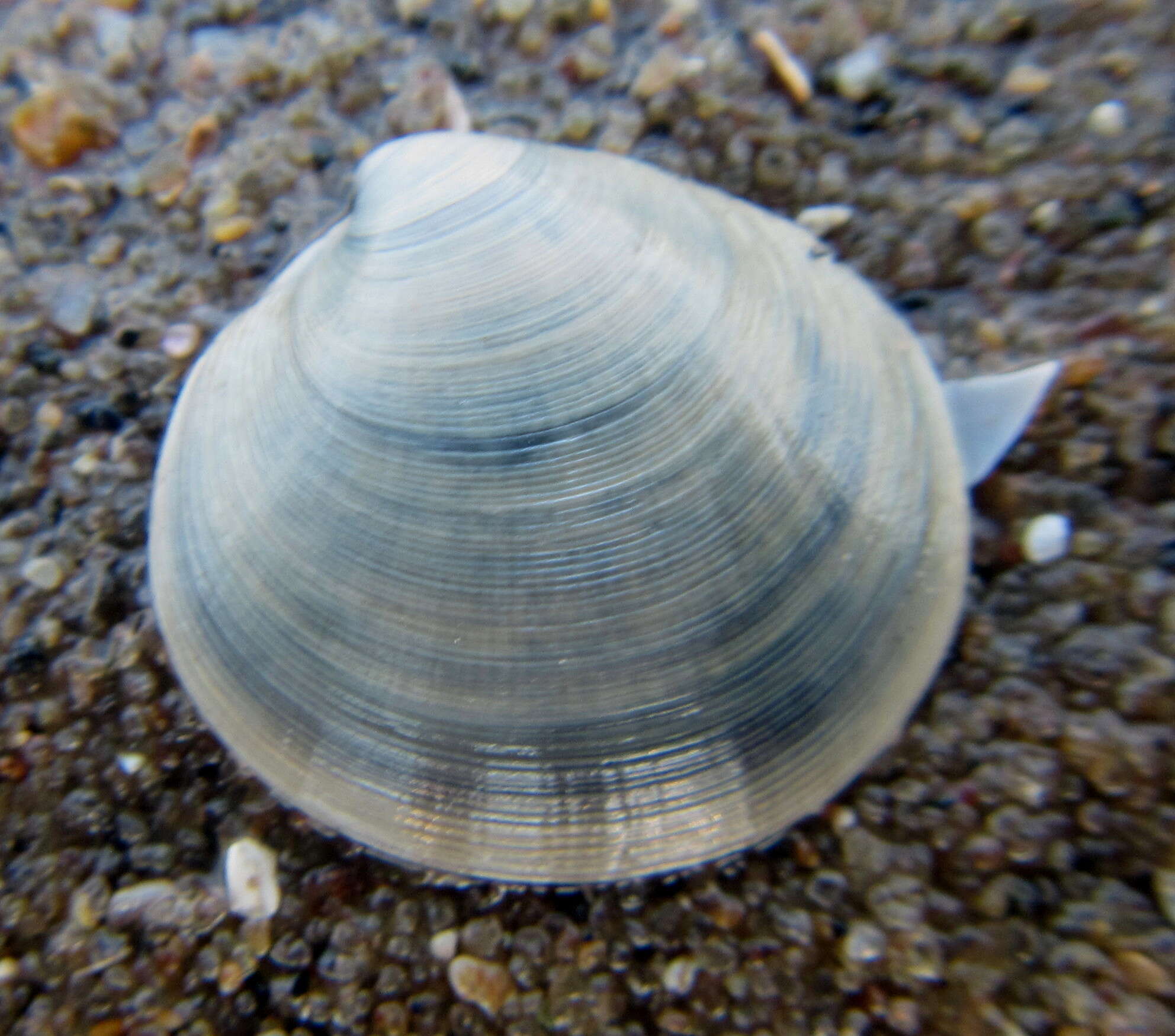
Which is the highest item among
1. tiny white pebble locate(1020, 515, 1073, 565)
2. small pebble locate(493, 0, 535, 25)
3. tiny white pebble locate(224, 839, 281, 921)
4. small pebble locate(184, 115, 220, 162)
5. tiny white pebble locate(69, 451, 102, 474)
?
small pebble locate(493, 0, 535, 25)

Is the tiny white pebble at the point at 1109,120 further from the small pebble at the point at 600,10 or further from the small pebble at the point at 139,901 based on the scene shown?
the small pebble at the point at 139,901

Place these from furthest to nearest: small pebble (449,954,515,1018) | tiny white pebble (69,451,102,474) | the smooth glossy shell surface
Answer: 1. tiny white pebble (69,451,102,474)
2. small pebble (449,954,515,1018)
3. the smooth glossy shell surface

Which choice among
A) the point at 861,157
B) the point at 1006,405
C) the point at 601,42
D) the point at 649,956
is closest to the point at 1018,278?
the point at 1006,405

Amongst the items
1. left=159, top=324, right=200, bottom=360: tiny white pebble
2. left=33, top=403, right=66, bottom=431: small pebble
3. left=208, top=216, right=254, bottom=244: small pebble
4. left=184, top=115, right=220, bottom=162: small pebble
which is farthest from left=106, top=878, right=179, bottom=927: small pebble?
left=184, top=115, right=220, bottom=162: small pebble

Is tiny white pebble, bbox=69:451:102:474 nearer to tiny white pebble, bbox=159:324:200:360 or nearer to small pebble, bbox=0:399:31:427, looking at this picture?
small pebble, bbox=0:399:31:427

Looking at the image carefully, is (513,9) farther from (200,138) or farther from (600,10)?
(200,138)

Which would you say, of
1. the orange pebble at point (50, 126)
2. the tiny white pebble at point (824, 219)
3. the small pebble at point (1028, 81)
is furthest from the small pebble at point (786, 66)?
the orange pebble at point (50, 126)
